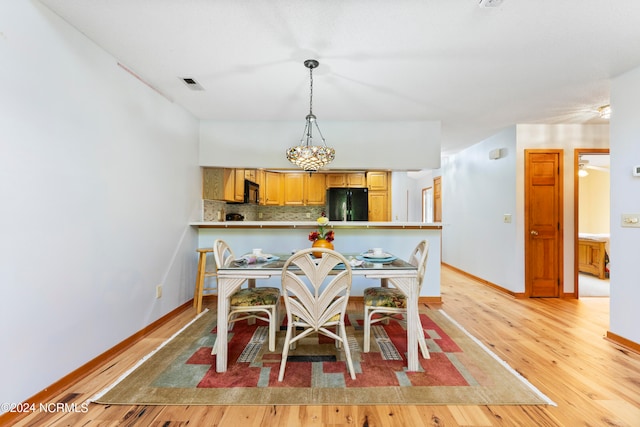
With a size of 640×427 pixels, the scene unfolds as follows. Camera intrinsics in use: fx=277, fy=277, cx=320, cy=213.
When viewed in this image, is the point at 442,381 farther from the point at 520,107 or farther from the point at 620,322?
the point at 520,107

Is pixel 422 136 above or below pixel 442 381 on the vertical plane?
above

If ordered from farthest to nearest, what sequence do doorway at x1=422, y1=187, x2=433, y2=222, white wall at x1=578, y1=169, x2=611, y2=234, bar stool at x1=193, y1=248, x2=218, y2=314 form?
doorway at x1=422, y1=187, x2=433, y2=222 → white wall at x1=578, y1=169, x2=611, y2=234 → bar stool at x1=193, y1=248, x2=218, y2=314

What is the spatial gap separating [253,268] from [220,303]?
0.34 metres

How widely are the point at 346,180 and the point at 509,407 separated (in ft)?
14.1

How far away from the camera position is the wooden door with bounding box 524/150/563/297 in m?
3.86

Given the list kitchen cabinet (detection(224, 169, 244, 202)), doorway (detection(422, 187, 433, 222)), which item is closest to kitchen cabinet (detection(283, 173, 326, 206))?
kitchen cabinet (detection(224, 169, 244, 202))

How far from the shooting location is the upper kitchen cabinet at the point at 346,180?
18.0 feet

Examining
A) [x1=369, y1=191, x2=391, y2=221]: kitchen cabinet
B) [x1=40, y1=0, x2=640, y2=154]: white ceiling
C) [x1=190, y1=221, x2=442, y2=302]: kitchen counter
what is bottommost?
[x1=190, y1=221, x2=442, y2=302]: kitchen counter

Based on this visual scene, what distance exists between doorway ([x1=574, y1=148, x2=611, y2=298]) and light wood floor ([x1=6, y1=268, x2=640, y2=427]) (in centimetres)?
166

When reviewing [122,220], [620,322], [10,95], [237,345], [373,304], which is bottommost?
[237,345]

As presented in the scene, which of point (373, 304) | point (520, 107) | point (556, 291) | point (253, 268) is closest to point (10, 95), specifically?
point (253, 268)

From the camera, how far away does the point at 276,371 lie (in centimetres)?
199

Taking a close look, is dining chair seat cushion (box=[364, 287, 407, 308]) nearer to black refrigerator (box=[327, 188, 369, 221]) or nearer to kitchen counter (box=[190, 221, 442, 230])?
kitchen counter (box=[190, 221, 442, 230])

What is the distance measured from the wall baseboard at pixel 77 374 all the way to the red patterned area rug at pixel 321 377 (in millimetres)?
302
